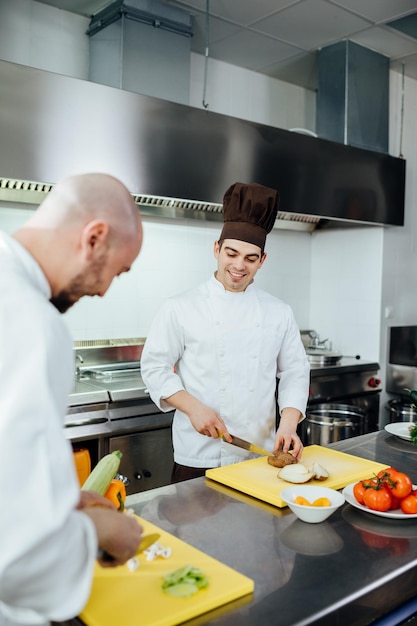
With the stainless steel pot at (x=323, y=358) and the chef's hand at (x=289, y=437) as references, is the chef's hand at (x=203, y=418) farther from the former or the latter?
the stainless steel pot at (x=323, y=358)

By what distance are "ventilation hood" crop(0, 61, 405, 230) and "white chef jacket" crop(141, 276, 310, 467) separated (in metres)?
0.99

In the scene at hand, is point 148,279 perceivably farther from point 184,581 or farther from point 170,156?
point 184,581

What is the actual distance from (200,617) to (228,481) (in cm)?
70

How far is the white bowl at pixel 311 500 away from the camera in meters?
1.51

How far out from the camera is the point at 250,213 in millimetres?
2369

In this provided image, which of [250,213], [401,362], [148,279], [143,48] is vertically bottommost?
[401,362]

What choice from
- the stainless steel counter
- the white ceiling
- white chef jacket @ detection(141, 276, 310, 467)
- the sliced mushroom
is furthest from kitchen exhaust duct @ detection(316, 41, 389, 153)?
the stainless steel counter

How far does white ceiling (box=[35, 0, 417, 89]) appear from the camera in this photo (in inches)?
141

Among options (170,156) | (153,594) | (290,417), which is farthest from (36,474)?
(170,156)

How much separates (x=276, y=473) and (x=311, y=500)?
11.8 inches

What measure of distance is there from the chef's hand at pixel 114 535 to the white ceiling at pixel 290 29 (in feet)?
10.6

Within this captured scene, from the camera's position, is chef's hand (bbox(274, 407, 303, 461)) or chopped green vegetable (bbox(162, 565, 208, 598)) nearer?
chopped green vegetable (bbox(162, 565, 208, 598))

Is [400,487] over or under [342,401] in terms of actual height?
over

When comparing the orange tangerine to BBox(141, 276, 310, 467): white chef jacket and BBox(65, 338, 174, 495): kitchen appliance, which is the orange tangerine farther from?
BBox(65, 338, 174, 495): kitchen appliance
